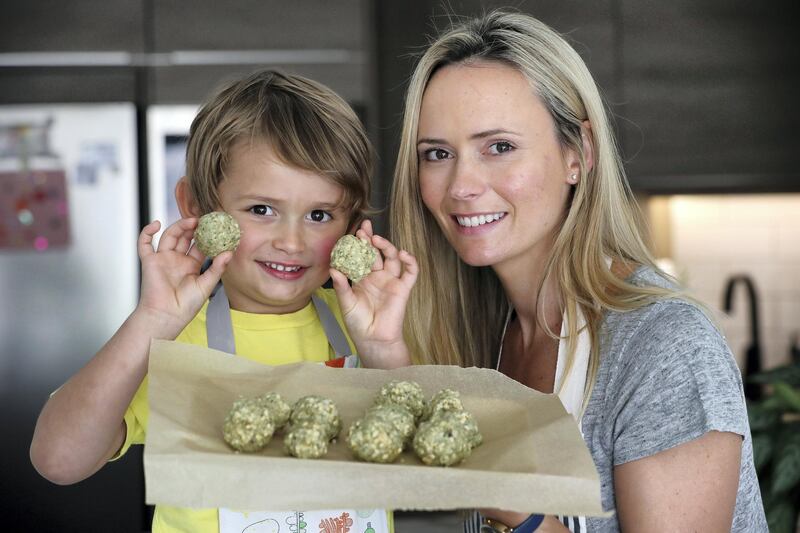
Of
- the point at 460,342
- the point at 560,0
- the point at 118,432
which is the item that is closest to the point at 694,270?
the point at 560,0

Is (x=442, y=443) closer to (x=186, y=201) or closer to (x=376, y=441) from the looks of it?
(x=376, y=441)

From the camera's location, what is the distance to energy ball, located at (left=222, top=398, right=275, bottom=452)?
104 centimetres

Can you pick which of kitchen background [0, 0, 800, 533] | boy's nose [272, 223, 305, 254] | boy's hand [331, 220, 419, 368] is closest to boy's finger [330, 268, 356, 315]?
boy's hand [331, 220, 419, 368]

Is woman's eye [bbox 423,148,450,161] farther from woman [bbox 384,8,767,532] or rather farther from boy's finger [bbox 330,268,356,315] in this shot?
boy's finger [bbox 330,268,356,315]

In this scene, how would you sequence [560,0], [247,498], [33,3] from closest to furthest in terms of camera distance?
1. [247,498]
2. [33,3]
3. [560,0]

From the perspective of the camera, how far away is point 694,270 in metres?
3.89

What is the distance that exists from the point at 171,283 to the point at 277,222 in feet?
0.83

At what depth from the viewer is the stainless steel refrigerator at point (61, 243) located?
3420 millimetres

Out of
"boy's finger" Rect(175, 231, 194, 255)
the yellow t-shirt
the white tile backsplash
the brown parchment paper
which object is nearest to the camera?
the brown parchment paper

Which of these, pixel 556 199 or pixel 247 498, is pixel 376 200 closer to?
pixel 556 199

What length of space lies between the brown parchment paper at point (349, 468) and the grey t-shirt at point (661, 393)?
0.69 feet

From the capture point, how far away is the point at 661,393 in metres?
1.27

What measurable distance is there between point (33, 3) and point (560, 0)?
2089 millimetres

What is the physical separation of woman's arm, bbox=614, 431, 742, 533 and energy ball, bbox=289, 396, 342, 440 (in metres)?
0.45
